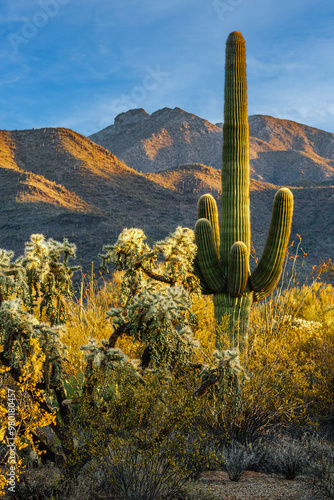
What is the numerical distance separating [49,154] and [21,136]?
5437 mm

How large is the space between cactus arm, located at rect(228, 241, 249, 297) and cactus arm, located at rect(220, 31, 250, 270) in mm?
440

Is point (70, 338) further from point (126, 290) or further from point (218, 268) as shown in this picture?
point (126, 290)

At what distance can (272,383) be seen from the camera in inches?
259

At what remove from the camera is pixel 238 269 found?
26.6ft

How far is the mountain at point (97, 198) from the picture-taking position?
34031 millimetres

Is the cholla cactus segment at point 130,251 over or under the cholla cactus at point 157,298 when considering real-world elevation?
over

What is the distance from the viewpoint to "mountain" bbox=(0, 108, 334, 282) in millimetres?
34031

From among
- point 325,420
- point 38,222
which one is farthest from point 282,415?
point 38,222

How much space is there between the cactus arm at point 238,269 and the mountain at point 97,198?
20.5 meters

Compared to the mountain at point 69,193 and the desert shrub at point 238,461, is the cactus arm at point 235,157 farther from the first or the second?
the mountain at point 69,193

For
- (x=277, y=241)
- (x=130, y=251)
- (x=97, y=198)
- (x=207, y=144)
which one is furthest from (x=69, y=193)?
(x=207, y=144)

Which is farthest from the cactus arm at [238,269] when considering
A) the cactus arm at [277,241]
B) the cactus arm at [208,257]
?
the cactus arm at [277,241]

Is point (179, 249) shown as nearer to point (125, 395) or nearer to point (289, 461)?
point (125, 395)

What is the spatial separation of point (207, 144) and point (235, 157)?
7547 cm
